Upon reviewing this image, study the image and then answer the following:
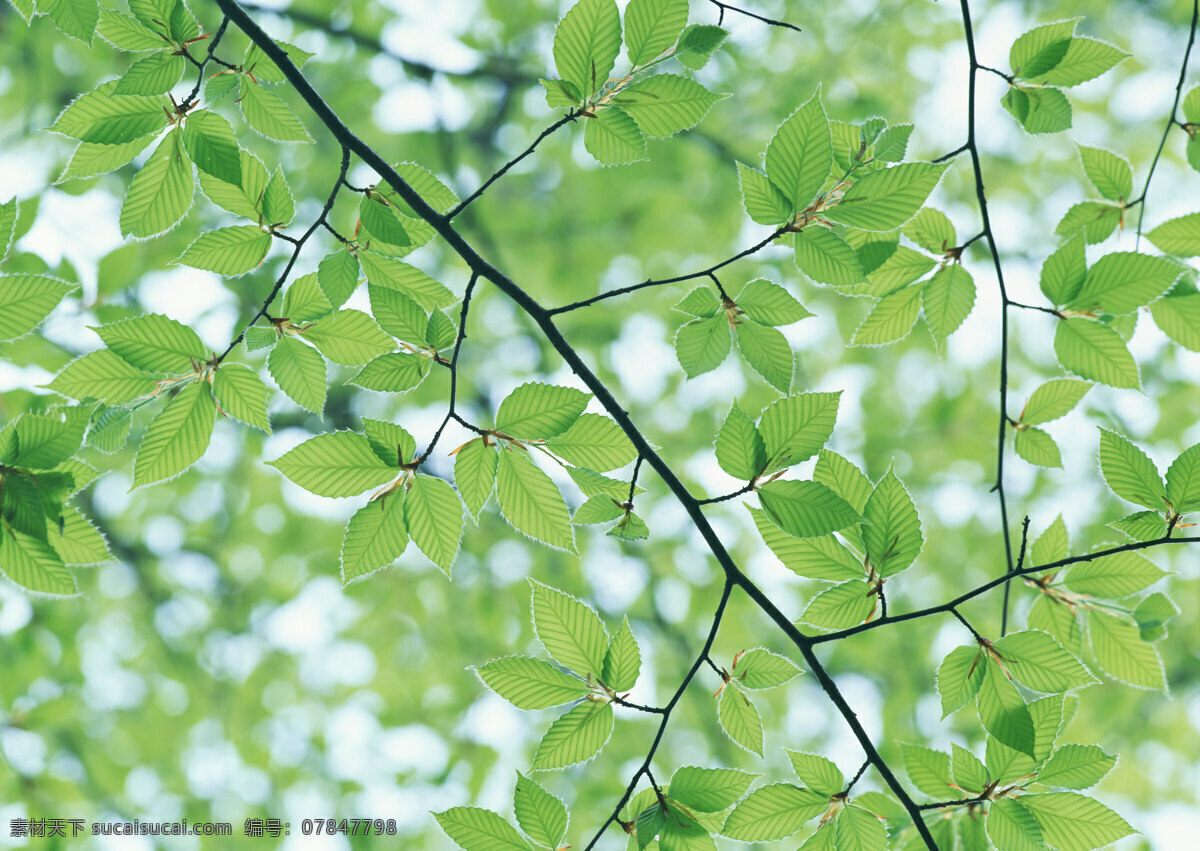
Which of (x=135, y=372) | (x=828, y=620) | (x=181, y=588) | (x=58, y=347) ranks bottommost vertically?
(x=828, y=620)

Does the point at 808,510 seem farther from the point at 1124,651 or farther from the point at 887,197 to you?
the point at 1124,651

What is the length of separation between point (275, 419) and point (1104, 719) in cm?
506

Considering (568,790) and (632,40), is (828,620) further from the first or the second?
(568,790)

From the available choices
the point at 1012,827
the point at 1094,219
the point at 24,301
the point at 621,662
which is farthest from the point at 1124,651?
the point at 24,301

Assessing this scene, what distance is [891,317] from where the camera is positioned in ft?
4.95

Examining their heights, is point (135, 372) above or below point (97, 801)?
below

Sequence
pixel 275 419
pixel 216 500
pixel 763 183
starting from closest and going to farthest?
1. pixel 763 183
2. pixel 275 419
3. pixel 216 500

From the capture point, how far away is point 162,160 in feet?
3.89

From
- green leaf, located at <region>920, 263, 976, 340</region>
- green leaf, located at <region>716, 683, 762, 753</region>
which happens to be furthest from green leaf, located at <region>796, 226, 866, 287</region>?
green leaf, located at <region>716, 683, 762, 753</region>

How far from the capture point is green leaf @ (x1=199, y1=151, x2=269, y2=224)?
1.18 metres

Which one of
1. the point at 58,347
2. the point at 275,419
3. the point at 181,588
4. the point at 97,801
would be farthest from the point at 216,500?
the point at 58,347

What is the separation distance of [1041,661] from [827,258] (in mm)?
682

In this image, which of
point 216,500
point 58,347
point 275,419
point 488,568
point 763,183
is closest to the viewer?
point 763,183

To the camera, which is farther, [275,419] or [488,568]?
[488,568]
